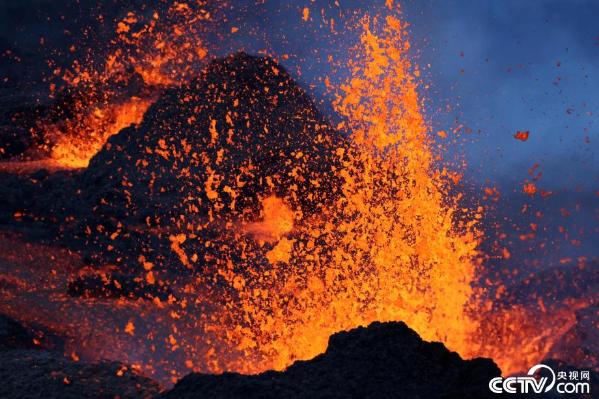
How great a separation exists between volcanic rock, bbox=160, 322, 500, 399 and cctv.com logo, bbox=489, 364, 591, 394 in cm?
8

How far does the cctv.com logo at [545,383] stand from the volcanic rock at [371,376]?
81 mm

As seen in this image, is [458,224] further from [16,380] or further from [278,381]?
[16,380]

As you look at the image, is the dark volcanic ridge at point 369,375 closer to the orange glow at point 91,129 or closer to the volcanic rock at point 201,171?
the volcanic rock at point 201,171

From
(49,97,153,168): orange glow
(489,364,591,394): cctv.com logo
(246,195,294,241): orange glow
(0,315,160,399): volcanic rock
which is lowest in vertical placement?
(0,315,160,399): volcanic rock

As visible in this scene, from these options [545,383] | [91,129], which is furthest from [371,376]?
[91,129]

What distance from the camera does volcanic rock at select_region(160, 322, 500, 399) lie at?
3.44 metres

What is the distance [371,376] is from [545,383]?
165cm

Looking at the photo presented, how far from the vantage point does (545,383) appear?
430 centimetres

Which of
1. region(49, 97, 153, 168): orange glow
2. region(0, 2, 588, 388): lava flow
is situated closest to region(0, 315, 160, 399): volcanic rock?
region(0, 2, 588, 388): lava flow

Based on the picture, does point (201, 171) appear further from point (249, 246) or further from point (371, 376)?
point (371, 376)

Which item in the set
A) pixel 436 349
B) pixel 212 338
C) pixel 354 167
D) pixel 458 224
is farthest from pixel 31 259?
pixel 436 349

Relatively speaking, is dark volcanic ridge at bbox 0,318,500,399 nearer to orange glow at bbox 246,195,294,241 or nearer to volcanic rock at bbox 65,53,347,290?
volcanic rock at bbox 65,53,347,290

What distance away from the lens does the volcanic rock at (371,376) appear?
3.44 metres

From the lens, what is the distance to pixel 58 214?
37.0ft
